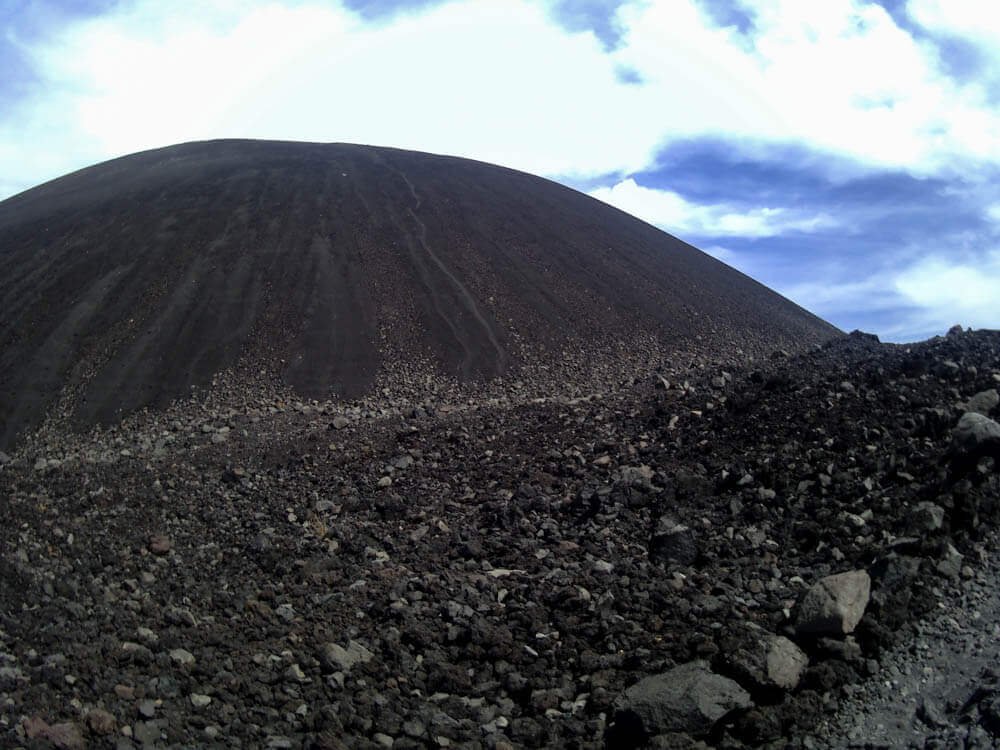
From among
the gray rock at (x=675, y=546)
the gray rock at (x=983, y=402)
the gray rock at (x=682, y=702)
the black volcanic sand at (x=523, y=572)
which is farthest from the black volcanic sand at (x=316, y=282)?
the gray rock at (x=682, y=702)

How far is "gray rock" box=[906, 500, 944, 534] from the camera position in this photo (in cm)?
541

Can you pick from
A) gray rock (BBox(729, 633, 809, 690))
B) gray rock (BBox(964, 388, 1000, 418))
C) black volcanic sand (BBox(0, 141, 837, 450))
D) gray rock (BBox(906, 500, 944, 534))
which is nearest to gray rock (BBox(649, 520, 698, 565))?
gray rock (BBox(729, 633, 809, 690))

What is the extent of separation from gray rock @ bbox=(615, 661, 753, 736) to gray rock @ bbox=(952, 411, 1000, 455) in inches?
118

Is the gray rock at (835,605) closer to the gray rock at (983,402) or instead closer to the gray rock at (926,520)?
the gray rock at (926,520)

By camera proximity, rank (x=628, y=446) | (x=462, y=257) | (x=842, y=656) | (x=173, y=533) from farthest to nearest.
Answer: (x=462, y=257)
(x=628, y=446)
(x=173, y=533)
(x=842, y=656)

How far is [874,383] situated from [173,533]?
6951 millimetres

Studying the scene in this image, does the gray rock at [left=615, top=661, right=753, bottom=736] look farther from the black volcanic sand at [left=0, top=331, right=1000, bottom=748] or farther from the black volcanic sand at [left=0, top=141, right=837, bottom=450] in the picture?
the black volcanic sand at [left=0, top=141, right=837, bottom=450]

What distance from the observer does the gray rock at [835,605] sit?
469 centimetres

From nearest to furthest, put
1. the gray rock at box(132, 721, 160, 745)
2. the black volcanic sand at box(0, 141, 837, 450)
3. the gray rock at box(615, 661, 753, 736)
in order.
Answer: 1. the gray rock at box(615, 661, 753, 736)
2. the gray rock at box(132, 721, 160, 745)
3. the black volcanic sand at box(0, 141, 837, 450)

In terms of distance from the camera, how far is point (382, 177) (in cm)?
2080

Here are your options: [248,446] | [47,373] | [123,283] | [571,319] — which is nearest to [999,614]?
[248,446]

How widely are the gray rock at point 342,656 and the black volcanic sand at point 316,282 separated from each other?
305 inches

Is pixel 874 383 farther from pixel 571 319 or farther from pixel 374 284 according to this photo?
pixel 374 284

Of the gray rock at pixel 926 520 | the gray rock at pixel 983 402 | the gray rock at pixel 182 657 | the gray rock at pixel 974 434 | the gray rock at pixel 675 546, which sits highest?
the gray rock at pixel 983 402
